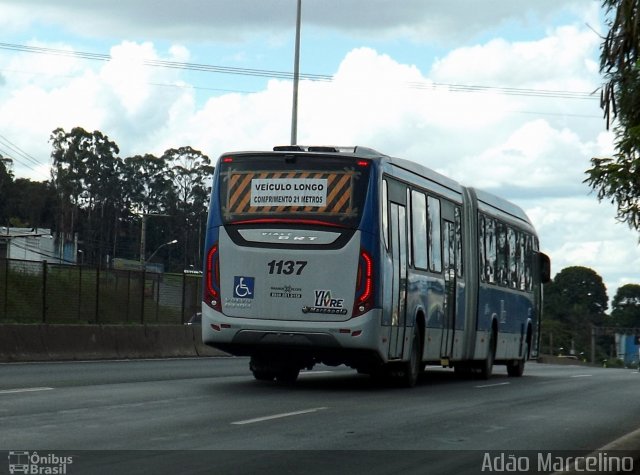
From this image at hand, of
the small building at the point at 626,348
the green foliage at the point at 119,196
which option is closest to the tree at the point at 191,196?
the green foliage at the point at 119,196

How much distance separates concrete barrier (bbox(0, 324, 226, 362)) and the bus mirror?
827 centimetres

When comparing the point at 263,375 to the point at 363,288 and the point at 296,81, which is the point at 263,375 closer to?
the point at 363,288

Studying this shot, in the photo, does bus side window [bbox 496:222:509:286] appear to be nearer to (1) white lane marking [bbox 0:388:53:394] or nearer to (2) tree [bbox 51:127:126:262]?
(1) white lane marking [bbox 0:388:53:394]

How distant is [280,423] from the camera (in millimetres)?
12398

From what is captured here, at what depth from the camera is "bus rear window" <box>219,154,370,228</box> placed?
17.4 metres

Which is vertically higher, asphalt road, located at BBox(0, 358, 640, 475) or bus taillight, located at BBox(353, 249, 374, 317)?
bus taillight, located at BBox(353, 249, 374, 317)

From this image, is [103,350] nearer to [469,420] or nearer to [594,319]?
[469,420]

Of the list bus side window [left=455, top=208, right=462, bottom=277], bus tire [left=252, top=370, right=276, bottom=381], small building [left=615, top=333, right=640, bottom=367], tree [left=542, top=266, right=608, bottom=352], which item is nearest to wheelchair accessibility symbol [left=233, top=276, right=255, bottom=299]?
bus tire [left=252, top=370, right=276, bottom=381]

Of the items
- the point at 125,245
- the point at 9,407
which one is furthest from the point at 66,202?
the point at 9,407

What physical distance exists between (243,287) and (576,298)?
14757 centimetres

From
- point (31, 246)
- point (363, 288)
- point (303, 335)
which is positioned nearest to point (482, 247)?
point (363, 288)

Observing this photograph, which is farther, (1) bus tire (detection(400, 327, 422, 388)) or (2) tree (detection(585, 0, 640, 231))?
(1) bus tire (detection(400, 327, 422, 388))

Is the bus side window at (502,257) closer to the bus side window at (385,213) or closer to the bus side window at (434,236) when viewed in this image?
the bus side window at (434,236)

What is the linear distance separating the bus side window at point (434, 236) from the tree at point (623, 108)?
24.5 feet
